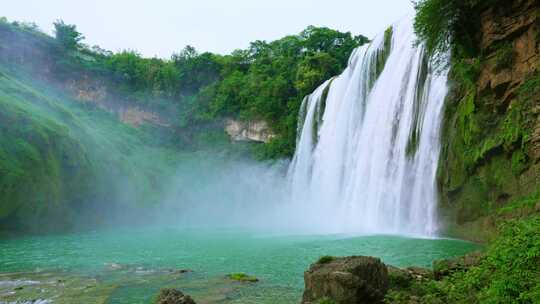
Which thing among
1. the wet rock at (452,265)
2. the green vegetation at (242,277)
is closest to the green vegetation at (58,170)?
the green vegetation at (242,277)

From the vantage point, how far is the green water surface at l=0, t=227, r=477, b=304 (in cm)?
788

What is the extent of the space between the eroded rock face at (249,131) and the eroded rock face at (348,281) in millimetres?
31927

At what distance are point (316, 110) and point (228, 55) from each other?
23.0m

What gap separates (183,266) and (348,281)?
6.71m

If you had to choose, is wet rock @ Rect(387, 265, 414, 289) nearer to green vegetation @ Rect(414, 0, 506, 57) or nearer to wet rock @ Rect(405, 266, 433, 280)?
wet rock @ Rect(405, 266, 433, 280)

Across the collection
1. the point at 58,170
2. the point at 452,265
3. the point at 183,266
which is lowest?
the point at 183,266

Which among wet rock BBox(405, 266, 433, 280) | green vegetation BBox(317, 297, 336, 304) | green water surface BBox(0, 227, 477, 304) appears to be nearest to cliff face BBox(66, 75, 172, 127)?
green water surface BBox(0, 227, 477, 304)

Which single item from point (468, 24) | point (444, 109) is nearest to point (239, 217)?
point (444, 109)

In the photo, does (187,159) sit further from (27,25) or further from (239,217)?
(27,25)

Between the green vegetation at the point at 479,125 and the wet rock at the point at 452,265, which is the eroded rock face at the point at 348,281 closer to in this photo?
the wet rock at the point at 452,265

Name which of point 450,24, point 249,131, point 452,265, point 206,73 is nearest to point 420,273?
point 452,265

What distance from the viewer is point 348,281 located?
215 inches

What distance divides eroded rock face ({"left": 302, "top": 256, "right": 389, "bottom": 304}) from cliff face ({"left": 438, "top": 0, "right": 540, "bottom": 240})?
25.7 ft

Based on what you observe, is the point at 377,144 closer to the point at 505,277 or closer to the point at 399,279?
the point at 399,279
